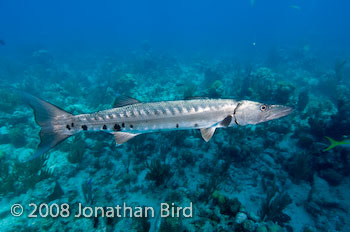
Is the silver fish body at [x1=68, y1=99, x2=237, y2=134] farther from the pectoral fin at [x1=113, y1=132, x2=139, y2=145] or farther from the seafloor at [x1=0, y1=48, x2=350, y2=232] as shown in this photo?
the seafloor at [x1=0, y1=48, x2=350, y2=232]

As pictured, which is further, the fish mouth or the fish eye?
the fish eye

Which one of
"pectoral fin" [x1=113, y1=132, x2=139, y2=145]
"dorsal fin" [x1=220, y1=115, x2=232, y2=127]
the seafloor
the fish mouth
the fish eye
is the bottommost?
the seafloor

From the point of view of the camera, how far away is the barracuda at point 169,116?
3681mm

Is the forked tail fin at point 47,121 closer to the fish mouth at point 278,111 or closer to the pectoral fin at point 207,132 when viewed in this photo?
the pectoral fin at point 207,132

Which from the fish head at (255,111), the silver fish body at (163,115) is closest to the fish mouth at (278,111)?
the fish head at (255,111)

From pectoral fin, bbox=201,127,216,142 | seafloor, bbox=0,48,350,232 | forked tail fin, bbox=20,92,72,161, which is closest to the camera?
forked tail fin, bbox=20,92,72,161

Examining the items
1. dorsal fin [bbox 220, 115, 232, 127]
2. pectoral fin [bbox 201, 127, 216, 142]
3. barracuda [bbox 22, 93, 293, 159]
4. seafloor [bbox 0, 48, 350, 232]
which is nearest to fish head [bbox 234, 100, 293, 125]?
barracuda [bbox 22, 93, 293, 159]

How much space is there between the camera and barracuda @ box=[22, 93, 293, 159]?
368 cm

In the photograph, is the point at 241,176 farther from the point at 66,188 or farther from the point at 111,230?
the point at 66,188

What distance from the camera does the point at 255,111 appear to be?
3.83 m

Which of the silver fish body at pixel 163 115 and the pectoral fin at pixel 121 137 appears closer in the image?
the silver fish body at pixel 163 115

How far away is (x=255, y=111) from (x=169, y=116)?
1984mm

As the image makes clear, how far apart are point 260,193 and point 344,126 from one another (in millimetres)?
5273

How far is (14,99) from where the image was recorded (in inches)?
497
